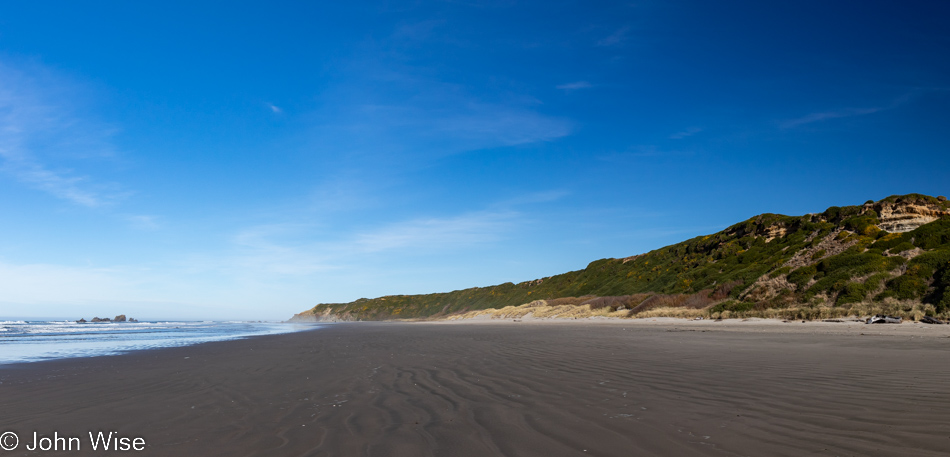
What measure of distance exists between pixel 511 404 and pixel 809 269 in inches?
1131

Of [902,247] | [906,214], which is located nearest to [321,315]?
[906,214]

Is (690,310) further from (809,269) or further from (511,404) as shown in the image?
(511,404)

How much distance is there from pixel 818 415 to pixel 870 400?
1136mm

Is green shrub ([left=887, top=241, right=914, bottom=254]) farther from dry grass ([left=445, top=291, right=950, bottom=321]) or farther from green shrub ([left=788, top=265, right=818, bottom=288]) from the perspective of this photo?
dry grass ([left=445, top=291, right=950, bottom=321])

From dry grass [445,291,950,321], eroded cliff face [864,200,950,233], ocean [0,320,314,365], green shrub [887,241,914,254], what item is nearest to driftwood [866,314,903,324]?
dry grass [445,291,950,321]

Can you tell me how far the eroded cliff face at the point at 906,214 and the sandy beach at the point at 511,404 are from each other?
28.4 metres

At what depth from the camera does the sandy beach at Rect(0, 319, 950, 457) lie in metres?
3.95

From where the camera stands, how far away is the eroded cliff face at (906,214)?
1265 inches

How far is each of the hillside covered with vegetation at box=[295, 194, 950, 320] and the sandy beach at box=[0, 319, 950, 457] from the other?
12.6m

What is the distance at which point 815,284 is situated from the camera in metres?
24.8

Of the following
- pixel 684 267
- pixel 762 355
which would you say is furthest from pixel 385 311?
pixel 762 355

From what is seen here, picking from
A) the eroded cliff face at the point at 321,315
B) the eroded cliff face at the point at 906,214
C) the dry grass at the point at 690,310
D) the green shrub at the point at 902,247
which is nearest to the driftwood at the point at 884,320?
the dry grass at the point at 690,310

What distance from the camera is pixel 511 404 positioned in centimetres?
556

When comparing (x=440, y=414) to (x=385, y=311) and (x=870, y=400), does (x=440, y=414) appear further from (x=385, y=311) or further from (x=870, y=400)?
(x=385, y=311)
